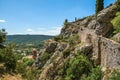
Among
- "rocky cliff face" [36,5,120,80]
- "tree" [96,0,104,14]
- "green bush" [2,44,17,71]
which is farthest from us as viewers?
"tree" [96,0,104,14]

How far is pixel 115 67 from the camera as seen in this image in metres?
30.6

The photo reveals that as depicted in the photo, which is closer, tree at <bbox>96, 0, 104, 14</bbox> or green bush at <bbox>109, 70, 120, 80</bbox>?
green bush at <bbox>109, 70, 120, 80</bbox>

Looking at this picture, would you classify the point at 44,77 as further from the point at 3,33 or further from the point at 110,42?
the point at 110,42

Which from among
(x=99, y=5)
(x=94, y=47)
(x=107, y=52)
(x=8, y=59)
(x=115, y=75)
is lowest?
(x=8, y=59)

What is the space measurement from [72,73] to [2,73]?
46.5 ft

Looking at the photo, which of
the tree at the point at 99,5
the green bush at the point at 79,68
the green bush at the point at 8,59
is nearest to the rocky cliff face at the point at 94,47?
the green bush at the point at 79,68

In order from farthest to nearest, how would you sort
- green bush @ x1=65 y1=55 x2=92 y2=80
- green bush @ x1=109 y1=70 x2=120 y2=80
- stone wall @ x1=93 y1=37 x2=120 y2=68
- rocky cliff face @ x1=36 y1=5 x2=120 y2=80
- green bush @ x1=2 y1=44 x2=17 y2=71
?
green bush @ x1=2 y1=44 x2=17 y2=71
green bush @ x1=65 y1=55 x2=92 y2=80
rocky cliff face @ x1=36 y1=5 x2=120 y2=80
stone wall @ x1=93 y1=37 x2=120 y2=68
green bush @ x1=109 y1=70 x2=120 y2=80

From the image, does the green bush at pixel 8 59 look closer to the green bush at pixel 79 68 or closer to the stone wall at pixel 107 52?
the green bush at pixel 79 68

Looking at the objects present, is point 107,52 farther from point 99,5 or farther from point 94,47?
point 99,5

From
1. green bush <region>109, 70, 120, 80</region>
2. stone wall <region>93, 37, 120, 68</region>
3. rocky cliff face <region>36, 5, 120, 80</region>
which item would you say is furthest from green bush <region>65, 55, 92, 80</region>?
green bush <region>109, 70, 120, 80</region>

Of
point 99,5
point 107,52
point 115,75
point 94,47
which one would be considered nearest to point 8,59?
point 94,47

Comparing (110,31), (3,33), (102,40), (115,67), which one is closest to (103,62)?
(102,40)

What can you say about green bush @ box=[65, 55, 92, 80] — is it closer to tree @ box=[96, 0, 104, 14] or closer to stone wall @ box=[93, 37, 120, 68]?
stone wall @ box=[93, 37, 120, 68]

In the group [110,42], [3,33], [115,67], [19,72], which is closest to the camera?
[115,67]
